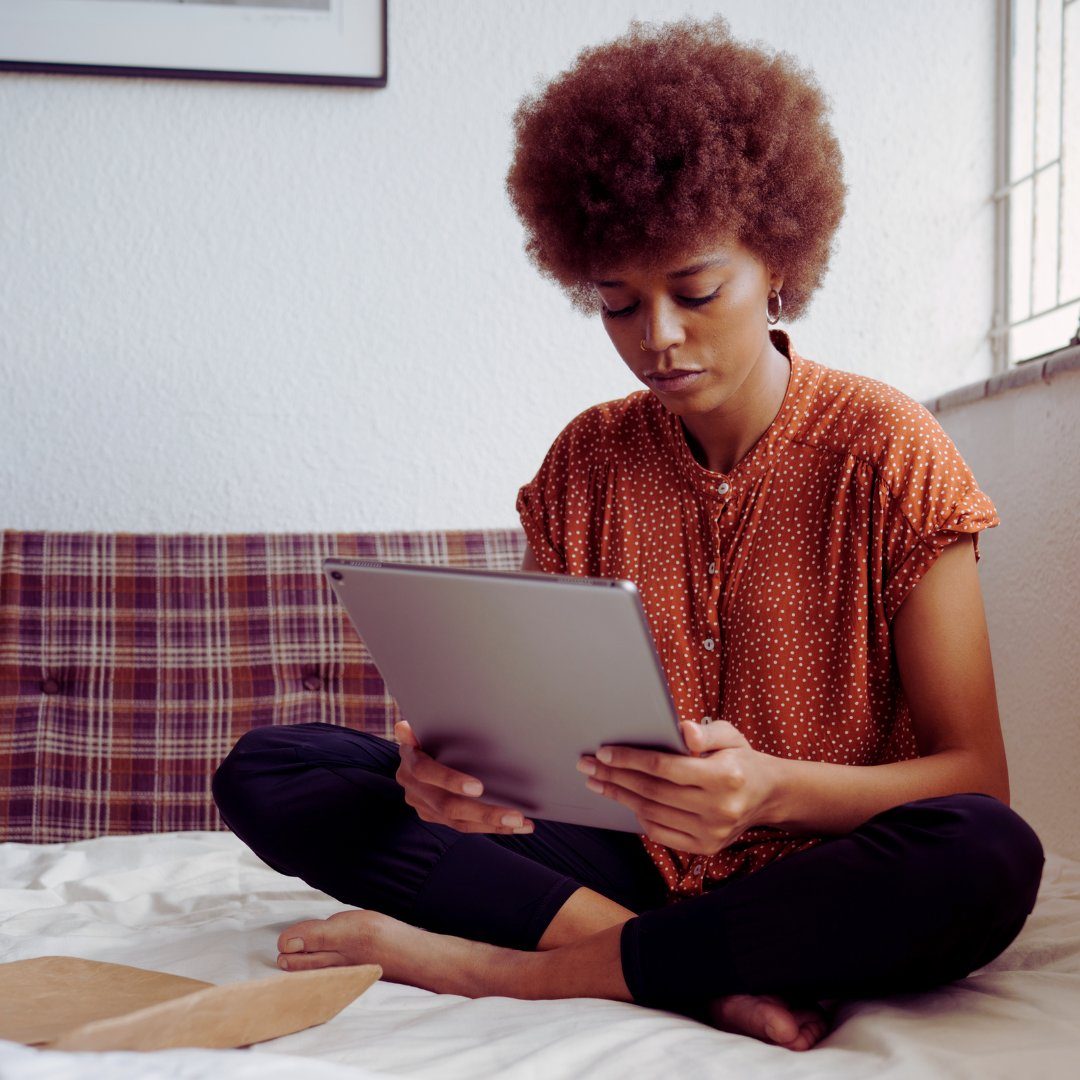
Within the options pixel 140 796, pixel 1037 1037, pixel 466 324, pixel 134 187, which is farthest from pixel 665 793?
pixel 134 187

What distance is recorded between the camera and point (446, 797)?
3.18 ft

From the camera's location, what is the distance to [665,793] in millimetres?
804

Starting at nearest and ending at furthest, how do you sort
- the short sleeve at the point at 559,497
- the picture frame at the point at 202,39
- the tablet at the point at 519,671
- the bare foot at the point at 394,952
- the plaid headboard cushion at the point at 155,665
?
the tablet at the point at 519,671 < the bare foot at the point at 394,952 < the short sleeve at the point at 559,497 < the plaid headboard cushion at the point at 155,665 < the picture frame at the point at 202,39

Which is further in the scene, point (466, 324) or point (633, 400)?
point (466, 324)

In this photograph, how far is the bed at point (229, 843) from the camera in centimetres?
75

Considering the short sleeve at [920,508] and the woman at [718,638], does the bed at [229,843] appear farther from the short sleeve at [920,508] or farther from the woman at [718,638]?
the short sleeve at [920,508]

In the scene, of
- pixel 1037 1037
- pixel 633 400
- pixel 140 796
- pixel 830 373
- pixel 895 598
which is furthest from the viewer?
pixel 140 796

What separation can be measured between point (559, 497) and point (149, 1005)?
0.65m

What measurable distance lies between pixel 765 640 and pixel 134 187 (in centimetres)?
119

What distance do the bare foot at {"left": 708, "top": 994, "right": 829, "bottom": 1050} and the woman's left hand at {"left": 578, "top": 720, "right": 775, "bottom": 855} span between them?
12 centimetres

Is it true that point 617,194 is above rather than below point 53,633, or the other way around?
above

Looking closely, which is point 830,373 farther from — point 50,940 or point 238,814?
point 50,940

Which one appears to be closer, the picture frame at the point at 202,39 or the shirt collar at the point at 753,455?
the shirt collar at the point at 753,455

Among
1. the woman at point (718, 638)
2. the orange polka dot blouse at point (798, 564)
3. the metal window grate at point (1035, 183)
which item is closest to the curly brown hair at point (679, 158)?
the woman at point (718, 638)
